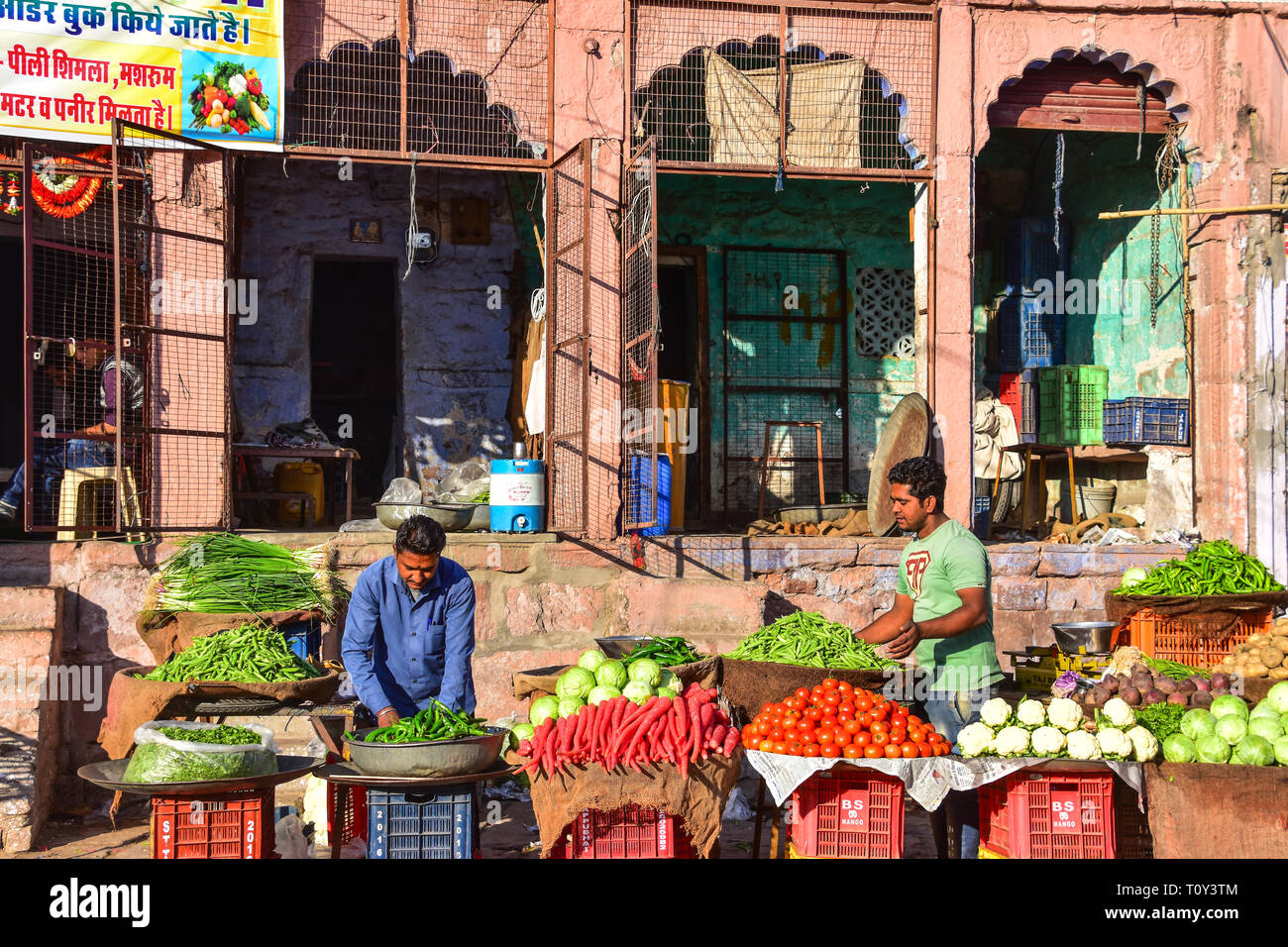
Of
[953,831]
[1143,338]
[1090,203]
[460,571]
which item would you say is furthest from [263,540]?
[1090,203]

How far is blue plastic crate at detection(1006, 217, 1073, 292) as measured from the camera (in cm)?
1329

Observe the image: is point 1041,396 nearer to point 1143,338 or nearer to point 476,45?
point 1143,338

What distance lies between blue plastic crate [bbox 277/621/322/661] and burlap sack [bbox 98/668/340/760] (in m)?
1.09

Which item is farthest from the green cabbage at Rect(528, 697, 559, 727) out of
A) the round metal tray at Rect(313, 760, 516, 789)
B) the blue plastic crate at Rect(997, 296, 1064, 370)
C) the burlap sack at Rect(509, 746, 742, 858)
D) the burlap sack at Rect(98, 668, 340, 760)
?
the blue plastic crate at Rect(997, 296, 1064, 370)

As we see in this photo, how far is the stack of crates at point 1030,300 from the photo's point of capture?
13.2 meters

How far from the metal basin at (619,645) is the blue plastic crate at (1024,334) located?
7710 millimetres

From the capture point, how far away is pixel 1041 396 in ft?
42.1

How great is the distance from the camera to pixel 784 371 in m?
13.2

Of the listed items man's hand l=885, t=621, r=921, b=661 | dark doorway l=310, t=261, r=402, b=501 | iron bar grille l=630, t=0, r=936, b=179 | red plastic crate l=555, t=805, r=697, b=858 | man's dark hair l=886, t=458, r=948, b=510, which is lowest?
red plastic crate l=555, t=805, r=697, b=858

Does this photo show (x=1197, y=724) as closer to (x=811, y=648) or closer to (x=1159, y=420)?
(x=811, y=648)

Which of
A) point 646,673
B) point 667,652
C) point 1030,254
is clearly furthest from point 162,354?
point 1030,254

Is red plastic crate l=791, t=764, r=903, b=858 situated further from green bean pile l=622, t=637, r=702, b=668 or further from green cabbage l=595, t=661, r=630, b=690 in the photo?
green bean pile l=622, t=637, r=702, b=668

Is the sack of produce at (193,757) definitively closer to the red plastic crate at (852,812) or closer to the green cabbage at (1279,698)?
the red plastic crate at (852,812)

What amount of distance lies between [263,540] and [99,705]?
1.62 meters
